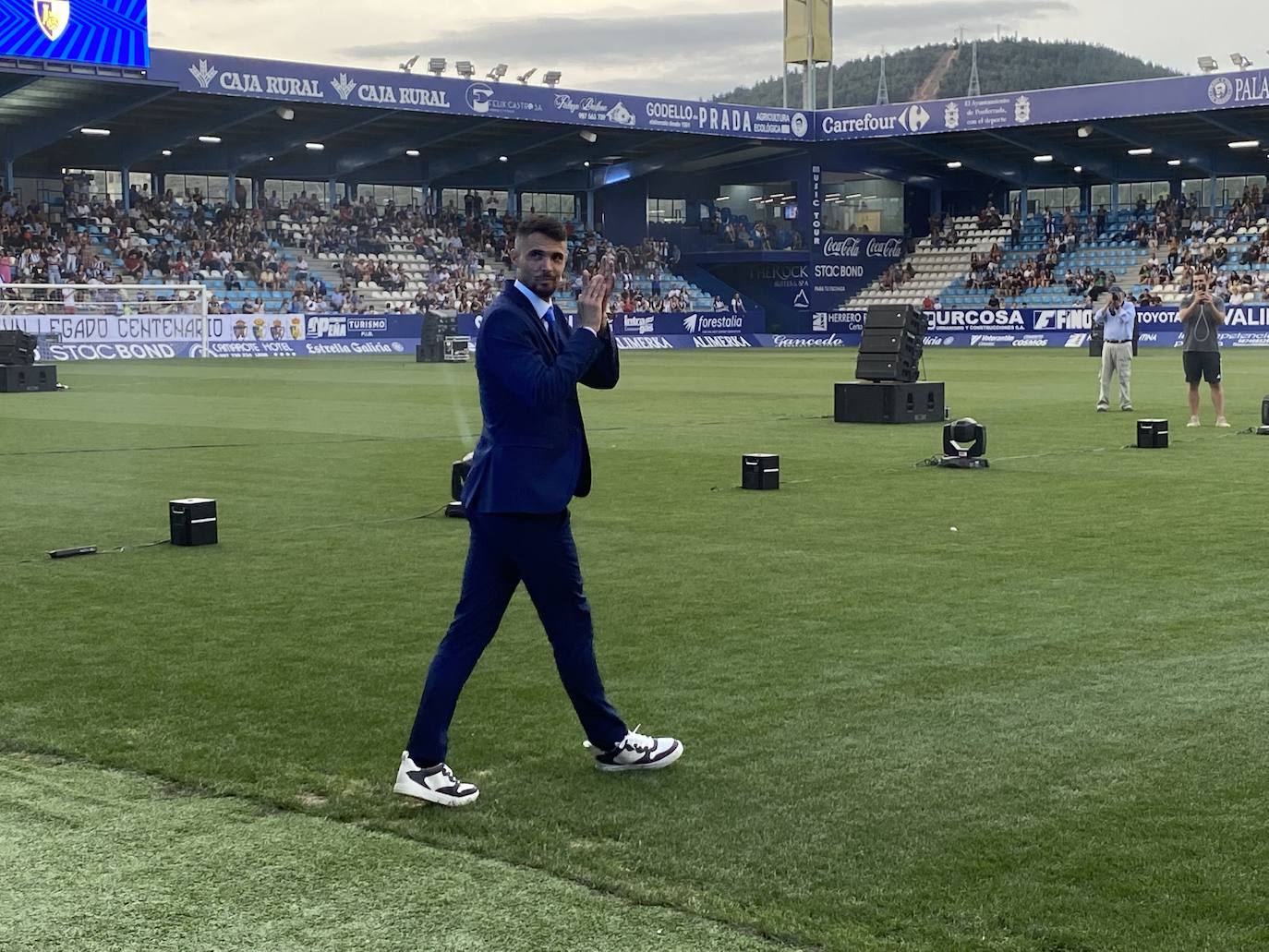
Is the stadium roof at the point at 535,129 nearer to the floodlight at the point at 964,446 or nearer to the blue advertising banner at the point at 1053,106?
the blue advertising banner at the point at 1053,106

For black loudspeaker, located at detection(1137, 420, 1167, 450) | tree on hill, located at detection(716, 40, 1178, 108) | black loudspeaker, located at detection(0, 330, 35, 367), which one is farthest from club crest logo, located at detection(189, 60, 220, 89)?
tree on hill, located at detection(716, 40, 1178, 108)

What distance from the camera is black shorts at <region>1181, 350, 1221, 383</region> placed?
20.8m

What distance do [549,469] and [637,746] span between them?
43.9 inches

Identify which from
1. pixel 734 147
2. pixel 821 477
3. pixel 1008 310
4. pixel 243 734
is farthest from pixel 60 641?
pixel 734 147

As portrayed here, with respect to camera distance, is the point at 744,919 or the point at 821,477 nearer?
the point at 744,919

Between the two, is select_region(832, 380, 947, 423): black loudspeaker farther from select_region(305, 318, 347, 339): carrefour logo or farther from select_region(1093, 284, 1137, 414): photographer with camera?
select_region(305, 318, 347, 339): carrefour logo

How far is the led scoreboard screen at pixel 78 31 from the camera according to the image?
44.4 meters

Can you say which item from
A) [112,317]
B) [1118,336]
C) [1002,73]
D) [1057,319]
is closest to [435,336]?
[112,317]

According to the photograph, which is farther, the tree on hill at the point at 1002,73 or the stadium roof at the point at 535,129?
the tree on hill at the point at 1002,73

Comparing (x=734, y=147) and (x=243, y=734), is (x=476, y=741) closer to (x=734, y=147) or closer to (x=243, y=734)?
(x=243, y=734)

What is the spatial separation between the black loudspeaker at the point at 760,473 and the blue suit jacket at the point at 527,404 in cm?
955

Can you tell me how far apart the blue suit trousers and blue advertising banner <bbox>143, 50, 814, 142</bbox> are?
156 feet

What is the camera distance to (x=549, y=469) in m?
5.71

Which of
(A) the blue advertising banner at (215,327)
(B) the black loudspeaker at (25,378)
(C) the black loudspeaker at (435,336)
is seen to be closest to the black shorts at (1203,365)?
(B) the black loudspeaker at (25,378)
